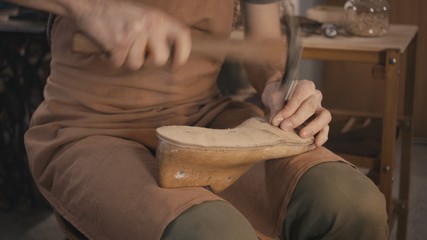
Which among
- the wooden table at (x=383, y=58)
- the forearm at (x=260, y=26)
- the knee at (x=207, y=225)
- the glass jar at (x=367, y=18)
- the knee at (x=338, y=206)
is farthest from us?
the glass jar at (x=367, y=18)

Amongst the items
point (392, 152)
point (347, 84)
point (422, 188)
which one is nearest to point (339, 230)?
point (392, 152)

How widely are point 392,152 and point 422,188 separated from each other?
2.93ft

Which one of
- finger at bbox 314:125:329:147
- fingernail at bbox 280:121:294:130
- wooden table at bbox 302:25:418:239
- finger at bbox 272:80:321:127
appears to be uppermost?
finger at bbox 272:80:321:127

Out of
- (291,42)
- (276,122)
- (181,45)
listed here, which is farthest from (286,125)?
(181,45)

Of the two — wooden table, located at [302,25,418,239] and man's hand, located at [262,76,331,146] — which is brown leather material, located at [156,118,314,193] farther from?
wooden table, located at [302,25,418,239]

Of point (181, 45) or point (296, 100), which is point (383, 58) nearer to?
point (296, 100)

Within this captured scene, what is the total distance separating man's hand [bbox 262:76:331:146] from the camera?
1096mm

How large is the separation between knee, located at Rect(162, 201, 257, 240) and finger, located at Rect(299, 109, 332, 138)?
0.22m

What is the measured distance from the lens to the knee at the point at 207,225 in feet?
2.92

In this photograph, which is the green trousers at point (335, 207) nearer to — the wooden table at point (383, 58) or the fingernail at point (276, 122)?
the fingernail at point (276, 122)

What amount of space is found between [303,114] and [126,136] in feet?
0.95

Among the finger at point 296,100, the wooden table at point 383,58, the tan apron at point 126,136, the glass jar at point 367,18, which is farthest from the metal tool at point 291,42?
the glass jar at point 367,18

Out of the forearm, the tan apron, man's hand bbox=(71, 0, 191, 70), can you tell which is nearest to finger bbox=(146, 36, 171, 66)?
man's hand bbox=(71, 0, 191, 70)

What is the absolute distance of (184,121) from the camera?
1.22 meters
